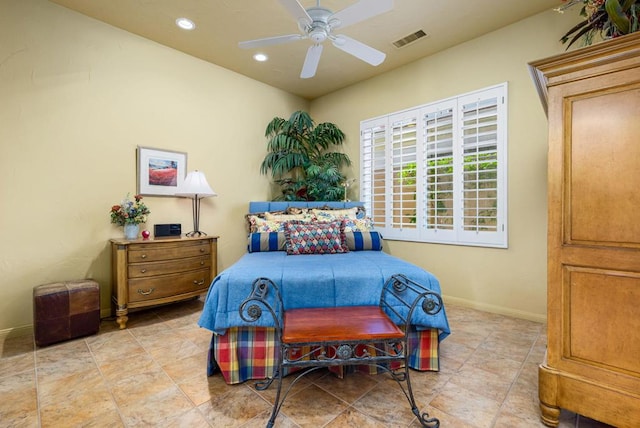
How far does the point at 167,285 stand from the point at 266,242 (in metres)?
1.10

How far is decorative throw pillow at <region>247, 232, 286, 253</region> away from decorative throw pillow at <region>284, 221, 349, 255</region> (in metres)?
0.15

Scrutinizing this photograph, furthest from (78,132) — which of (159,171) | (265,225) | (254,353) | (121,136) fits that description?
(254,353)

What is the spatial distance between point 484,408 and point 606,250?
1.04 m

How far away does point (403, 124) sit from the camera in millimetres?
3770

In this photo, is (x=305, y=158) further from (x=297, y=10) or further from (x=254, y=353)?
(x=254, y=353)

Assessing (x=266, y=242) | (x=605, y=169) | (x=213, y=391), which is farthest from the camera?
(x=266, y=242)

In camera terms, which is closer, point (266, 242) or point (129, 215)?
point (129, 215)

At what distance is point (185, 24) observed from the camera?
2953 mm

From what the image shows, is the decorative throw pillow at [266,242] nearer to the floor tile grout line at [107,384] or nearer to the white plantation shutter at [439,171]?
the floor tile grout line at [107,384]

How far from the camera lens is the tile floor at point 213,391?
1483mm

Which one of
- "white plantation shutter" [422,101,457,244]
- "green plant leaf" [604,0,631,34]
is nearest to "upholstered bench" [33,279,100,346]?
"white plantation shutter" [422,101,457,244]

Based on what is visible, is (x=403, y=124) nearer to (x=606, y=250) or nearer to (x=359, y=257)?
(x=359, y=257)

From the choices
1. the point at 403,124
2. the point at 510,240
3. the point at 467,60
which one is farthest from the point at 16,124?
the point at 510,240

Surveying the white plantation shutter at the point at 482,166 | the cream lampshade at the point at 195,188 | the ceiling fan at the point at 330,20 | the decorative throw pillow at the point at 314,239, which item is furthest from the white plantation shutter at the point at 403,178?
the cream lampshade at the point at 195,188
